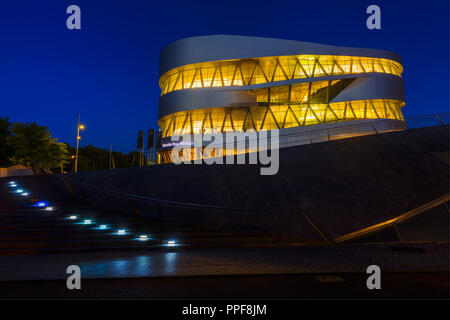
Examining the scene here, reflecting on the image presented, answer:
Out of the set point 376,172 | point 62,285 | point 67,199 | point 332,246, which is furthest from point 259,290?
point 67,199

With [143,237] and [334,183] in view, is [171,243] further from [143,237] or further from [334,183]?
[334,183]

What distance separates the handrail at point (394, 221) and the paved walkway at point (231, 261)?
92 centimetres

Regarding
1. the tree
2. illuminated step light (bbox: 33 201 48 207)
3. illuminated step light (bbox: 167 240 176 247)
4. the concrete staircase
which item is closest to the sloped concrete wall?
the concrete staircase

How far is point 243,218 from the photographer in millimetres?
13531

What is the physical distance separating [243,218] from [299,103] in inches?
1012

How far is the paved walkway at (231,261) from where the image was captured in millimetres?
7332

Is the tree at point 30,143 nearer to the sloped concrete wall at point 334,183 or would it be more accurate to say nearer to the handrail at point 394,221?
the sloped concrete wall at point 334,183

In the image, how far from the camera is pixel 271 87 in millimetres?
34562

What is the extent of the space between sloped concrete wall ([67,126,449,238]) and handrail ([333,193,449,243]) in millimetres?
680

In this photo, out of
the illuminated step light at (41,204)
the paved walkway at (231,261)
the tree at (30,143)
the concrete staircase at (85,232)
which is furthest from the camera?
the tree at (30,143)

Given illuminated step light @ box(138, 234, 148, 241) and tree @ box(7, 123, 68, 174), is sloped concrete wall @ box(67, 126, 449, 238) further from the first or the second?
tree @ box(7, 123, 68, 174)

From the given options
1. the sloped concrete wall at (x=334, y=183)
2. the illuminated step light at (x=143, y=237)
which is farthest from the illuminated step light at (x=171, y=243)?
the sloped concrete wall at (x=334, y=183)

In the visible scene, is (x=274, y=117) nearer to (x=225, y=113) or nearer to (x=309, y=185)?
(x=225, y=113)

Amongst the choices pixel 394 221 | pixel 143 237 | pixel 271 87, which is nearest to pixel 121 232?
pixel 143 237
